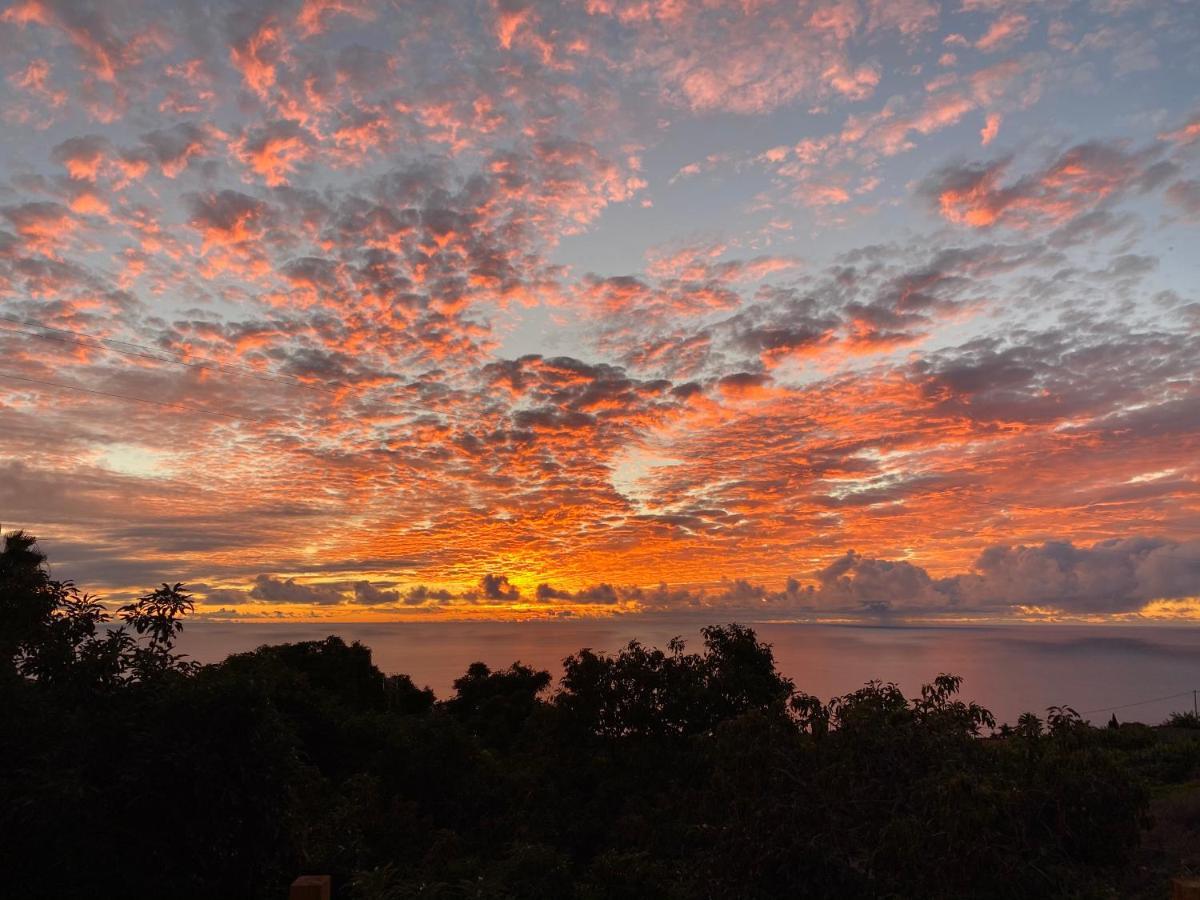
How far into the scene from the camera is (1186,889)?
355cm

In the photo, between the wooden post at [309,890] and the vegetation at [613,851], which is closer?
the wooden post at [309,890]

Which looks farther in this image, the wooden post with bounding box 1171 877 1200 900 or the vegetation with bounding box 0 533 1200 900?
the vegetation with bounding box 0 533 1200 900

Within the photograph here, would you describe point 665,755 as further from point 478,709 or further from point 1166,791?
point 478,709

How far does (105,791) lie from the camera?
23.2 feet

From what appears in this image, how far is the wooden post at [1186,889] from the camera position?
11.5ft

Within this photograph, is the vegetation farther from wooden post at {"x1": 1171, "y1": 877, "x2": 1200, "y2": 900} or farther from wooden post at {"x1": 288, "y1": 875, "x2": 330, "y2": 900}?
wooden post at {"x1": 1171, "y1": 877, "x2": 1200, "y2": 900}

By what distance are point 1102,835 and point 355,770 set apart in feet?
69.9

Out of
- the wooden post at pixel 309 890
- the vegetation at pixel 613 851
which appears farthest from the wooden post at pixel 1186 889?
the vegetation at pixel 613 851

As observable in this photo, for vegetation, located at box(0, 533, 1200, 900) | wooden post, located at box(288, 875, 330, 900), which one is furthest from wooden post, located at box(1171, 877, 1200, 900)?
vegetation, located at box(0, 533, 1200, 900)

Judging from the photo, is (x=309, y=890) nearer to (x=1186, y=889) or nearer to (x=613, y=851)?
(x=1186, y=889)

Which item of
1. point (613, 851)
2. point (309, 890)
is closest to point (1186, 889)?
point (309, 890)

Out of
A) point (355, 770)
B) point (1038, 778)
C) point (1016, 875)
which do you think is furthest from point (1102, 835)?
point (355, 770)

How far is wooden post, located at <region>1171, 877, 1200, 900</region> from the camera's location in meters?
3.52

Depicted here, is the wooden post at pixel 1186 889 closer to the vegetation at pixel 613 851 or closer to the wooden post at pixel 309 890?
the wooden post at pixel 309 890
